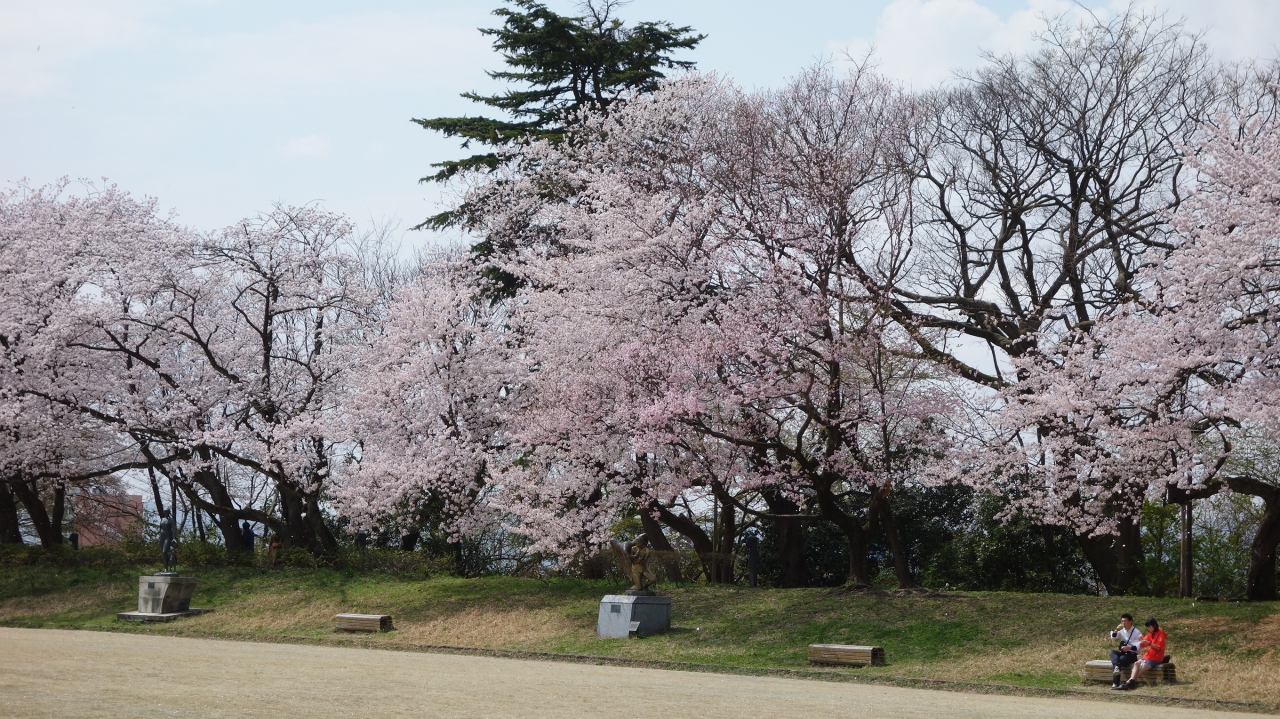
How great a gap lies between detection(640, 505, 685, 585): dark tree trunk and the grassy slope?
1.43m

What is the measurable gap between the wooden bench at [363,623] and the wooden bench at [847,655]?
831 cm

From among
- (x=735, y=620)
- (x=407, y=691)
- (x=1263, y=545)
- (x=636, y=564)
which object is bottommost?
(x=407, y=691)

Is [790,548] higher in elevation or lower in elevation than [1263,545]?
lower

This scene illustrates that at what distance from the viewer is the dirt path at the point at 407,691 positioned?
9.32 m

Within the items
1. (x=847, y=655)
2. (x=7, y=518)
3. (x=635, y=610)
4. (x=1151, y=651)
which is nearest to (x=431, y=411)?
(x=635, y=610)

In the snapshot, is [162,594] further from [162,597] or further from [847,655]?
[847,655]

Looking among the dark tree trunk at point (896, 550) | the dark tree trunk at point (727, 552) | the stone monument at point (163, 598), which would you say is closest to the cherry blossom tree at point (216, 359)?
the stone monument at point (163, 598)

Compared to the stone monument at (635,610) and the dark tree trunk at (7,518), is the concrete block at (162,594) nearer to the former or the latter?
the stone monument at (635,610)

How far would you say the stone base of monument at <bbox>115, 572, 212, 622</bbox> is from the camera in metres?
21.8

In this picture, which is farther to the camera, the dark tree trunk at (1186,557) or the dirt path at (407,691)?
the dark tree trunk at (1186,557)

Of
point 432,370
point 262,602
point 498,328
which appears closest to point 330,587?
point 262,602

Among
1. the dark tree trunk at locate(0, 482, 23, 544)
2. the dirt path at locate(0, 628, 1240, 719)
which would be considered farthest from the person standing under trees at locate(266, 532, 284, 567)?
the dirt path at locate(0, 628, 1240, 719)

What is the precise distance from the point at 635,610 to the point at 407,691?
7.67 m

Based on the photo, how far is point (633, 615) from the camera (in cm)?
1841
